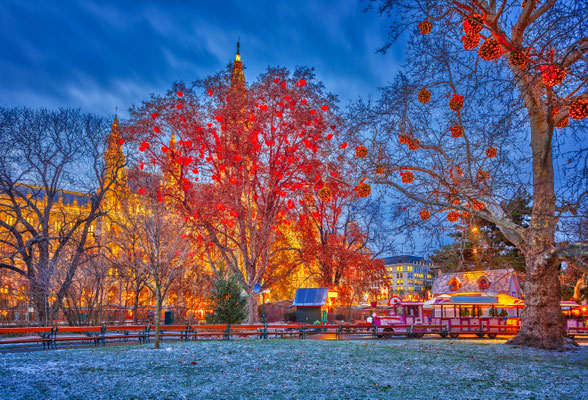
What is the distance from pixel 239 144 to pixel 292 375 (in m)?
16.5

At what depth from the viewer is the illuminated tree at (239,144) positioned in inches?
918

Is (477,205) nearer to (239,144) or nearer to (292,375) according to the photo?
(292,375)

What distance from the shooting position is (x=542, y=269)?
14570 millimetres

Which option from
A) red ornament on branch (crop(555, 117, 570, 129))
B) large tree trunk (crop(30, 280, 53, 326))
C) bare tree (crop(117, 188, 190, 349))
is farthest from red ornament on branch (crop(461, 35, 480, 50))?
large tree trunk (crop(30, 280, 53, 326))

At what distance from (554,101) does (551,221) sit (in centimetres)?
460

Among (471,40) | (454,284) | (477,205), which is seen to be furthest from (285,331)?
(454,284)

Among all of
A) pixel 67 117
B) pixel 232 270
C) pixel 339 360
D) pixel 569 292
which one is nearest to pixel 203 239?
pixel 232 270

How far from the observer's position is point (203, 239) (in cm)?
2427

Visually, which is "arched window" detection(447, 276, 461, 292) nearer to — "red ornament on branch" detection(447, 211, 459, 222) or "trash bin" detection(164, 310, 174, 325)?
"trash bin" detection(164, 310, 174, 325)

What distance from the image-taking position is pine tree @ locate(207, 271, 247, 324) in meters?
22.8

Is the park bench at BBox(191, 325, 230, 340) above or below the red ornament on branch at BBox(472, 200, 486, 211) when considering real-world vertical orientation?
below

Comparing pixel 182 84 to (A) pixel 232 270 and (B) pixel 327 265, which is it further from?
(B) pixel 327 265

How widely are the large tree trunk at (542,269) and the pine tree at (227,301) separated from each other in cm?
1325

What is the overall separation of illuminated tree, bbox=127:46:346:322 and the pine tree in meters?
1.14
